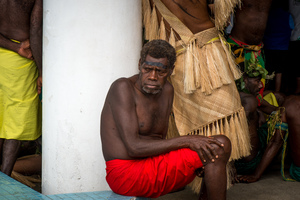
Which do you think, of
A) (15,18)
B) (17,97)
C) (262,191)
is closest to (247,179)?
(262,191)

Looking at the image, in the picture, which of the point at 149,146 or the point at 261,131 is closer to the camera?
the point at 149,146

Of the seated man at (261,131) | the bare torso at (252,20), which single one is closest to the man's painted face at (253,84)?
the seated man at (261,131)

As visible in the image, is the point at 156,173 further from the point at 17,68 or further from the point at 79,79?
the point at 17,68

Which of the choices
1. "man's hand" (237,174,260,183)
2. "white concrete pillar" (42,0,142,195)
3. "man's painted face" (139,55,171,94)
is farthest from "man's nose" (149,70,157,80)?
"man's hand" (237,174,260,183)

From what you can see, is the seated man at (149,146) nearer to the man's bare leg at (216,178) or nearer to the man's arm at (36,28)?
the man's bare leg at (216,178)

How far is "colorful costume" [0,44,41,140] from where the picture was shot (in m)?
3.61

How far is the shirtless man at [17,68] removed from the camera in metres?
3.57

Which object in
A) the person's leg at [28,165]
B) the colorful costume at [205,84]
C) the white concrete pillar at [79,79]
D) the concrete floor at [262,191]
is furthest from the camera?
the person's leg at [28,165]

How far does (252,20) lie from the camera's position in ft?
14.8

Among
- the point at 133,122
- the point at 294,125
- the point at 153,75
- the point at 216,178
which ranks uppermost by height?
the point at 153,75

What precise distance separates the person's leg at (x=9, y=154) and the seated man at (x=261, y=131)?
2120mm

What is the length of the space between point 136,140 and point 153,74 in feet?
1.52

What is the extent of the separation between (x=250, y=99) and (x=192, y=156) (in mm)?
1824

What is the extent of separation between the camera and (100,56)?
3033 millimetres
